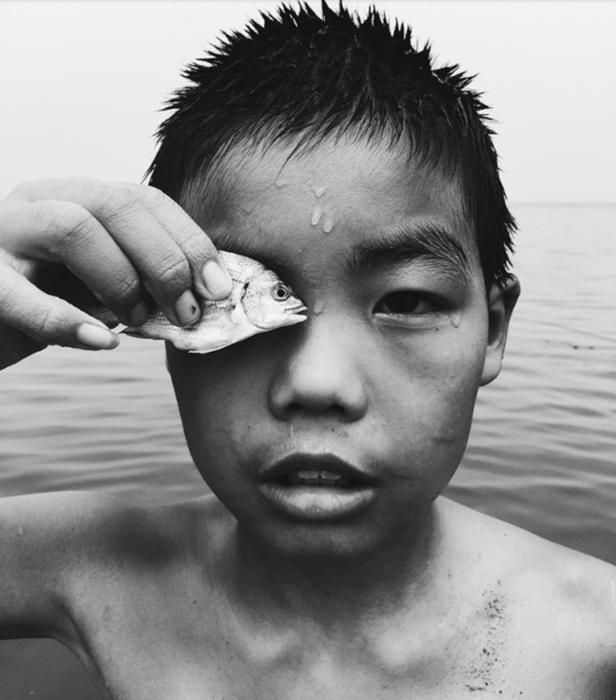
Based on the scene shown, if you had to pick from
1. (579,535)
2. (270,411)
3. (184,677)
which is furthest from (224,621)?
(579,535)

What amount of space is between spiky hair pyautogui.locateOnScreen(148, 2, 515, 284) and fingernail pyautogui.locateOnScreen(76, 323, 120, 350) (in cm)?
→ 55

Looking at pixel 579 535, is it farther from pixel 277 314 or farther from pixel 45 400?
pixel 45 400

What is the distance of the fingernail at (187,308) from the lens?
1.63m

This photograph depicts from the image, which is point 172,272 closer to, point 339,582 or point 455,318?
point 455,318

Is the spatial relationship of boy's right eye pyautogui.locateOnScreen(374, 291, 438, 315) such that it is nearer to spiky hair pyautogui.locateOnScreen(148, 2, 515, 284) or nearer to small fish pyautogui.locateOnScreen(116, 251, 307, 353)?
small fish pyautogui.locateOnScreen(116, 251, 307, 353)

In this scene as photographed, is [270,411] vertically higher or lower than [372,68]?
lower

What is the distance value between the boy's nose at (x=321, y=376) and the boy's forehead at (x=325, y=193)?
0.20 metres

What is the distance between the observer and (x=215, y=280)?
163 cm

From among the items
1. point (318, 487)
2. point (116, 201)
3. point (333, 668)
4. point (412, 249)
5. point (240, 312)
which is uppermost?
point (116, 201)

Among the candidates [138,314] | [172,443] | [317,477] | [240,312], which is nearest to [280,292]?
[240,312]

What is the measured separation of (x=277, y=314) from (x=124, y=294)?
34 cm

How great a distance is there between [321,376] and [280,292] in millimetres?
206

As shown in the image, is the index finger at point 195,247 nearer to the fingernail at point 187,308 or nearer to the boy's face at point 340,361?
the fingernail at point 187,308

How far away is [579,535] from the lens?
346 centimetres
